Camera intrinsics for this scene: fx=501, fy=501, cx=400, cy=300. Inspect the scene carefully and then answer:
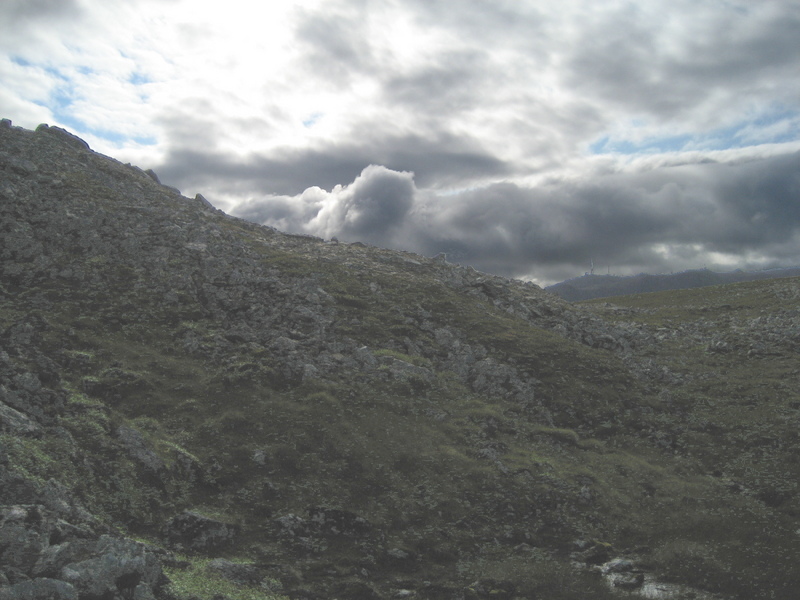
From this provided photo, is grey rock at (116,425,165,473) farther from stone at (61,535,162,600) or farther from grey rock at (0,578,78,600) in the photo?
grey rock at (0,578,78,600)

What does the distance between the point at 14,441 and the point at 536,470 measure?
33.3 meters

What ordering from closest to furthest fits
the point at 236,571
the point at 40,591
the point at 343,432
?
the point at 40,591
the point at 236,571
the point at 343,432

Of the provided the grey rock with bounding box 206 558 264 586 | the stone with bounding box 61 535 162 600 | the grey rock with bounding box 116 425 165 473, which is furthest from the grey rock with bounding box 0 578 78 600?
the grey rock with bounding box 116 425 165 473

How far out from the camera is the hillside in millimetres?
26781

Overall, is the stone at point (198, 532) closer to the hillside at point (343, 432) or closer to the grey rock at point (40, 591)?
the hillside at point (343, 432)

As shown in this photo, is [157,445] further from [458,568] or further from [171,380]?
[458,568]

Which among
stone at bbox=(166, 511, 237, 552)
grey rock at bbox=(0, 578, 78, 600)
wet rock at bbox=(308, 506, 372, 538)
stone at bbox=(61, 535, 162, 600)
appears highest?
grey rock at bbox=(0, 578, 78, 600)

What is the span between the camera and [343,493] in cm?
3459

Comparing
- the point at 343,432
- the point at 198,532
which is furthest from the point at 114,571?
the point at 343,432

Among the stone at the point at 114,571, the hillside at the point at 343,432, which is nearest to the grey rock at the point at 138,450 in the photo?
the hillside at the point at 343,432

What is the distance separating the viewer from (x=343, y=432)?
40.4m

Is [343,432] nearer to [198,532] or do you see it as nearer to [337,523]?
[337,523]

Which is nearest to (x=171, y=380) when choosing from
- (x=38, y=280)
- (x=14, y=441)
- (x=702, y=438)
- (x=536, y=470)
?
(x=14, y=441)

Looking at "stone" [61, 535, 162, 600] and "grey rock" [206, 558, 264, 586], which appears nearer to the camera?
"stone" [61, 535, 162, 600]
